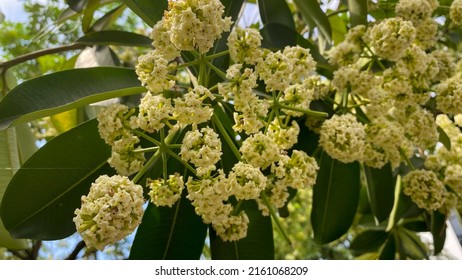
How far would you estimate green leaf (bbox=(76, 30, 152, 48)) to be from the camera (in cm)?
164

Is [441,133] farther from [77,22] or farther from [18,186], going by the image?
[77,22]

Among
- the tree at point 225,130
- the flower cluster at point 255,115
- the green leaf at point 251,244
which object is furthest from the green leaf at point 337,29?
the green leaf at point 251,244

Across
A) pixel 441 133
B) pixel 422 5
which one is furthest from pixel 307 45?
pixel 441 133

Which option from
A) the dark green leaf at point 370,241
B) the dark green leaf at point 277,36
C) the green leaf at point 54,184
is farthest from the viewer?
the dark green leaf at point 370,241

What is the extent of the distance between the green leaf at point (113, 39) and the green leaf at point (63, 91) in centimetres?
31

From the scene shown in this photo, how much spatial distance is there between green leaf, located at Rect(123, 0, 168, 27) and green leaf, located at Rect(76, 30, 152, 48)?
31 centimetres

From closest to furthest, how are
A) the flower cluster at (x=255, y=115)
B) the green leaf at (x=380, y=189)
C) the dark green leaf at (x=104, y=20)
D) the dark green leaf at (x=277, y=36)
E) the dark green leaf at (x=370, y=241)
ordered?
1. the flower cluster at (x=255, y=115)
2. the dark green leaf at (x=277, y=36)
3. the green leaf at (x=380, y=189)
4. the dark green leaf at (x=104, y=20)
5. the dark green leaf at (x=370, y=241)

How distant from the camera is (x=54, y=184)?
1.30 metres

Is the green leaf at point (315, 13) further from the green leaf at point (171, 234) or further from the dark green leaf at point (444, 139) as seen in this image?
the green leaf at point (171, 234)

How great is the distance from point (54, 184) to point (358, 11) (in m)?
0.96

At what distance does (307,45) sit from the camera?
1.77m

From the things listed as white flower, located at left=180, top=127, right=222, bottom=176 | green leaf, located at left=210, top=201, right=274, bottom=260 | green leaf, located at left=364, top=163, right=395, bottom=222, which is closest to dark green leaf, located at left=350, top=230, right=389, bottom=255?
green leaf, located at left=364, top=163, right=395, bottom=222

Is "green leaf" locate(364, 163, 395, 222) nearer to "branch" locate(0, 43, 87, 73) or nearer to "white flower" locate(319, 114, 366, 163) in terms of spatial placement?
"white flower" locate(319, 114, 366, 163)

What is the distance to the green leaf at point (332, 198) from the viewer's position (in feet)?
5.82
